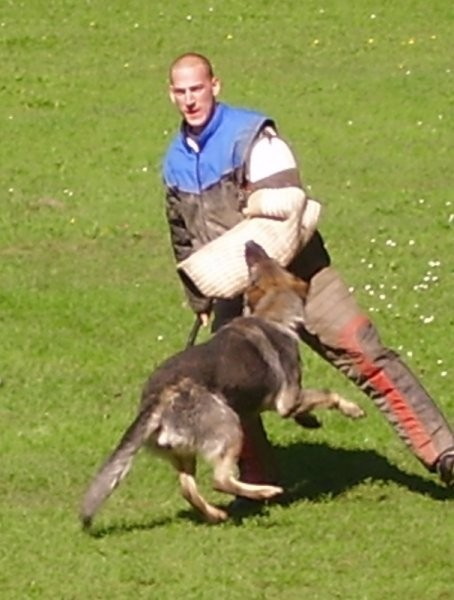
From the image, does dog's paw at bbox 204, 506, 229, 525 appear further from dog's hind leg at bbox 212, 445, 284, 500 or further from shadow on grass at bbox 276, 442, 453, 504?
shadow on grass at bbox 276, 442, 453, 504

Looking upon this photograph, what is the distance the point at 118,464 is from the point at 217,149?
1.53 m

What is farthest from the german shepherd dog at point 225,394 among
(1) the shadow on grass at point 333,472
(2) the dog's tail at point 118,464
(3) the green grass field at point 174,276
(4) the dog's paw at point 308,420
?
(1) the shadow on grass at point 333,472

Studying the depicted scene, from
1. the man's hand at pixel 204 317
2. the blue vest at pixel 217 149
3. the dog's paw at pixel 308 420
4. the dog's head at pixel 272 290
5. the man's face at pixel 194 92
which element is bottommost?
the dog's paw at pixel 308 420

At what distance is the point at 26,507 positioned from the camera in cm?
866

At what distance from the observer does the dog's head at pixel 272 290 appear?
8531 mm

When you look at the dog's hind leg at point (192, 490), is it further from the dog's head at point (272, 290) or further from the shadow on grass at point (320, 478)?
the dog's head at point (272, 290)

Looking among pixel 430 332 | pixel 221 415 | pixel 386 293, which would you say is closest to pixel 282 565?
pixel 221 415

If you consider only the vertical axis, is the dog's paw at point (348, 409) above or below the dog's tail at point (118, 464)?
below

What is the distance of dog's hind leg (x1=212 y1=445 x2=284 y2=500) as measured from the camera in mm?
8164

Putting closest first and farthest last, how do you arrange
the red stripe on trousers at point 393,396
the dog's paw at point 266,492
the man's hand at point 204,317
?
1. the dog's paw at point 266,492
2. the red stripe on trousers at point 393,396
3. the man's hand at point 204,317

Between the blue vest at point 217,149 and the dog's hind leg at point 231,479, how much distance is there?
1.26 meters

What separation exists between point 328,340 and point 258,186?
826mm

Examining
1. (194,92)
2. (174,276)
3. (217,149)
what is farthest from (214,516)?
(174,276)

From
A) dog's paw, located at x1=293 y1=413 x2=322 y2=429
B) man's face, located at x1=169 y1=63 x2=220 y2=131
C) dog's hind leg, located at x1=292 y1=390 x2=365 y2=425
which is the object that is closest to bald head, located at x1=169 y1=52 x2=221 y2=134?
man's face, located at x1=169 y1=63 x2=220 y2=131
